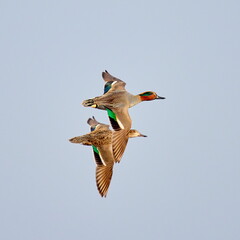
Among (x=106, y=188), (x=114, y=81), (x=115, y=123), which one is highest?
(x=114, y=81)

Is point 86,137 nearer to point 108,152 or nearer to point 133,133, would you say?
point 108,152

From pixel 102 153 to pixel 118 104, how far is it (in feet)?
3.92

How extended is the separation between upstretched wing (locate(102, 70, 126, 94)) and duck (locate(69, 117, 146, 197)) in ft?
3.62

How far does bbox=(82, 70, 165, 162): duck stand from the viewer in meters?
13.9

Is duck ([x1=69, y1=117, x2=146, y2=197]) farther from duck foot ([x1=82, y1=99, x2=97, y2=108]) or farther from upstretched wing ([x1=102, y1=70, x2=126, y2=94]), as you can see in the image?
upstretched wing ([x1=102, y1=70, x2=126, y2=94])

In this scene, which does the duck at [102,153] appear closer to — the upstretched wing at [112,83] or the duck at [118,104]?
the duck at [118,104]

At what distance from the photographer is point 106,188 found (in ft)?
49.0

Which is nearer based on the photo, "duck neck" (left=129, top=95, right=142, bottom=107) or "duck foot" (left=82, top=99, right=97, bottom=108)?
"duck foot" (left=82, top=99, right=97, bottom=108)

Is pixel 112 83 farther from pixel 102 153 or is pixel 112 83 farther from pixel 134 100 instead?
pixel 102 153

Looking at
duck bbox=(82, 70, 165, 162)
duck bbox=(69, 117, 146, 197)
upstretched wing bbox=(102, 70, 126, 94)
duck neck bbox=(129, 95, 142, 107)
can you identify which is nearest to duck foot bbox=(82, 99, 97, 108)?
duck bbox=(82, 70, 165, 162)

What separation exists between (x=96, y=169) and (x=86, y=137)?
28.2 inches

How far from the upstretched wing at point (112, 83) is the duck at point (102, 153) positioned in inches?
43.4

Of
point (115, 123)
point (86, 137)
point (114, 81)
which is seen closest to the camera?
point (115, 123)

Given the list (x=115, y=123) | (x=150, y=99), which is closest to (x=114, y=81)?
(x=150, y=99)
